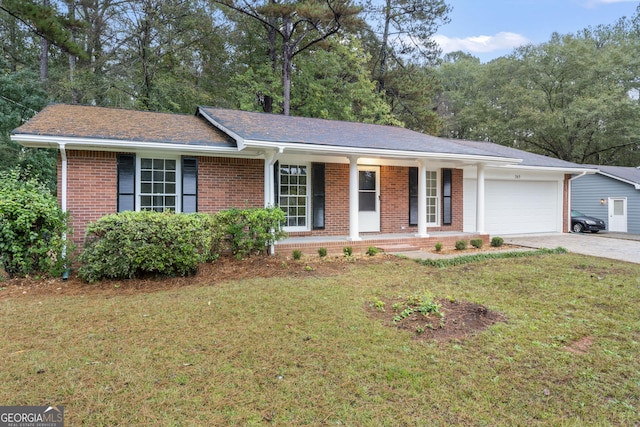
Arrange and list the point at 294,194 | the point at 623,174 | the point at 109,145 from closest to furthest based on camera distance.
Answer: the point at 109,145 < the point at 294,194 < the point at 623,174

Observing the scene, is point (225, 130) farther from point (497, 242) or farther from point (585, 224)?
point (585, 224)

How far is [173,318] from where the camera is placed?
4.29 meters

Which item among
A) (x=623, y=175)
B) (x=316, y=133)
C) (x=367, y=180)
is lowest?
(x=367, y=180)

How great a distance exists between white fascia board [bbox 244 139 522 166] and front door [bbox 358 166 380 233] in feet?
4.41

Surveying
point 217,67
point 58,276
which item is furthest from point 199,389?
point 217,67

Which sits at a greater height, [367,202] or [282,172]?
[282,172]

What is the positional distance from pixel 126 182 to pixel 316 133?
16.2 feet

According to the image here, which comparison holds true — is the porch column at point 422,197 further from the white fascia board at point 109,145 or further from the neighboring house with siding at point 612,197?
the neighboring house with siding at point 612,197

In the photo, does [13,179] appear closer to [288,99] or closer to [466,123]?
[288,99]

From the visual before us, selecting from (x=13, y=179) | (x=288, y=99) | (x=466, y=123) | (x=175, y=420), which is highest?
(x=466, y=123)

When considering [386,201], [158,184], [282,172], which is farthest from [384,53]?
[158,184]

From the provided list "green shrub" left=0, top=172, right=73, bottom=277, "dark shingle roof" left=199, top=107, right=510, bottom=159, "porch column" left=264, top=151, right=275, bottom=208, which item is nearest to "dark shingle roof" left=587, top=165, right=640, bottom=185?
"dark shingle roof" left=199, top=107, right=510, bottom=159

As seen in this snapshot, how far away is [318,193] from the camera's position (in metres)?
9.86

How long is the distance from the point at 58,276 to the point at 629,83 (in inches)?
1333
